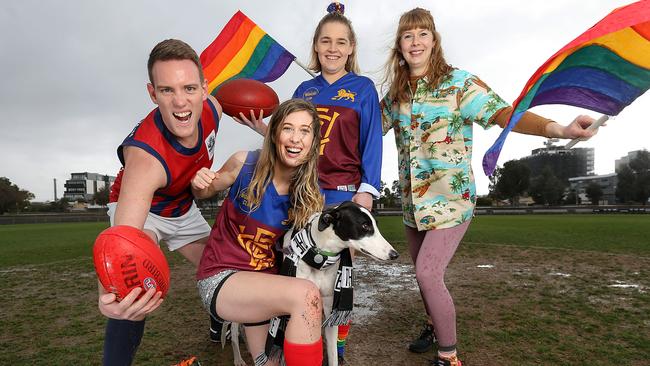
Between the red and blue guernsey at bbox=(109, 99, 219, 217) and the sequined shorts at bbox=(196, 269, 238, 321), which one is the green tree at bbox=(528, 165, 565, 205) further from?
the sequined shorts at bbox=(196, 269, 238, 321)

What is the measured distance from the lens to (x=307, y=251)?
9.55ft

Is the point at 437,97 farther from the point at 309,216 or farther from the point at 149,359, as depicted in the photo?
the point at 149,359

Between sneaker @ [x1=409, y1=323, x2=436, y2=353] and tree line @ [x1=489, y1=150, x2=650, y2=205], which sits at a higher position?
tree line @ [x1=489, y1=150, x2=650, y2=205]

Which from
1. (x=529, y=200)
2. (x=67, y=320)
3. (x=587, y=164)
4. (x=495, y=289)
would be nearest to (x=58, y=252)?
(x=67, y=320)

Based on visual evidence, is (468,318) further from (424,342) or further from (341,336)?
(341,336)

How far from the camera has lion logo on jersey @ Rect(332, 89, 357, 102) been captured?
11.8 ft

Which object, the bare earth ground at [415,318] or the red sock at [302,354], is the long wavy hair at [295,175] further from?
the bare earth ground at [415,318]

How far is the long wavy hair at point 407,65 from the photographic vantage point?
370 centimetres

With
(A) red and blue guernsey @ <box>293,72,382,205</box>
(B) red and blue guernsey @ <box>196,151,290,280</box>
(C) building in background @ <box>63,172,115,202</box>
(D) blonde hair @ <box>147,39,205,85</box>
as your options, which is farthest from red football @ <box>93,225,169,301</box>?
(C) building in background @ <box>63,172,115,202</box>

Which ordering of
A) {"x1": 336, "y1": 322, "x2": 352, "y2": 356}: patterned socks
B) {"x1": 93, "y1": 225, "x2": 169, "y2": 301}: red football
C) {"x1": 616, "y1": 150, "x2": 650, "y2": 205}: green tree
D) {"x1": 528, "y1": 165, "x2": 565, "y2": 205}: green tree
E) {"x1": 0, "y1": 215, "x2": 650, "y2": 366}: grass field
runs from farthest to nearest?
{"x1": 528, "y1": 165, "x2": 565, "y2": 205}: green tree < {"x1": 616, "y1": 150, "x2": 650, "y2": 205}: green tree < {"x1": 0, "y1": 215, "x2": 650, "y2": 366}: grass field < {"x1": 336, "y1": 322, "x2": 352, "y2": 356}: patterned socks < {"x1": 93, "y1": 225, "x2": 169, "y2": 301}: red football

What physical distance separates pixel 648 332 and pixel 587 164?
134885mm

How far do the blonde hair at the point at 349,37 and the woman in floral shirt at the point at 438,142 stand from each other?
433mm

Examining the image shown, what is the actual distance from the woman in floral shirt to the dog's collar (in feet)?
3.48

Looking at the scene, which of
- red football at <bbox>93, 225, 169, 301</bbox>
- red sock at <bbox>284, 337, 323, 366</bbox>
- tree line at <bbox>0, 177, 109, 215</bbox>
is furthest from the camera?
tree line at <bbox>0, 177, 109, 215</bbox>
